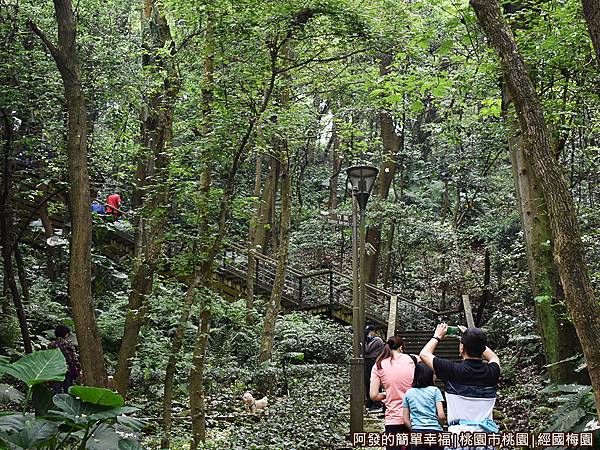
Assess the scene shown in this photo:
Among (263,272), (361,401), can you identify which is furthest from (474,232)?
(361,401)

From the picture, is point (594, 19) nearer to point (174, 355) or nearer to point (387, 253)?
point (174, 355)

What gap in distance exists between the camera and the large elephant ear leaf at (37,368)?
185 inches

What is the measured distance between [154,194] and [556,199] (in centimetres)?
534

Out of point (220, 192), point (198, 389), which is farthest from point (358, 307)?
point (220, 192)

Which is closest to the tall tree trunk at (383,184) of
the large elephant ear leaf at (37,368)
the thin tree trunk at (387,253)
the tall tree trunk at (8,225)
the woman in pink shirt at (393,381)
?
the thin tree trunk at (387,253)

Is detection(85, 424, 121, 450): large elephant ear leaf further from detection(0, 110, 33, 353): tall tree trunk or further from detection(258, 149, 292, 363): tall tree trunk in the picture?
detection(258, 149, 292, 363): tall tree trunk

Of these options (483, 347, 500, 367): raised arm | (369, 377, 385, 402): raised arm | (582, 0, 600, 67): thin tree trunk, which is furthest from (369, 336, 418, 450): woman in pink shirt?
(582, 0, 600, 67): thin tree trunk

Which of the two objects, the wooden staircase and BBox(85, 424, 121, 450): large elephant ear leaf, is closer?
BBox(85, 424, 121, 450): large elephant ear leaf

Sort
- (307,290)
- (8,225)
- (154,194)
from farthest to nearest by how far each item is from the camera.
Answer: (307,290) < (8,225) < (154,194)

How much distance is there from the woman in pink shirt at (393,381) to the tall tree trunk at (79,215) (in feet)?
10.7

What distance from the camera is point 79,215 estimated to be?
7445 millimetres

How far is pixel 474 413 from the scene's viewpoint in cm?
458

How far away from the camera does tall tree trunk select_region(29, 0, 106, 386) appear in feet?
23.9

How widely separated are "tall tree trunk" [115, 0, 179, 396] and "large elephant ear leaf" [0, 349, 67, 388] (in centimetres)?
328
